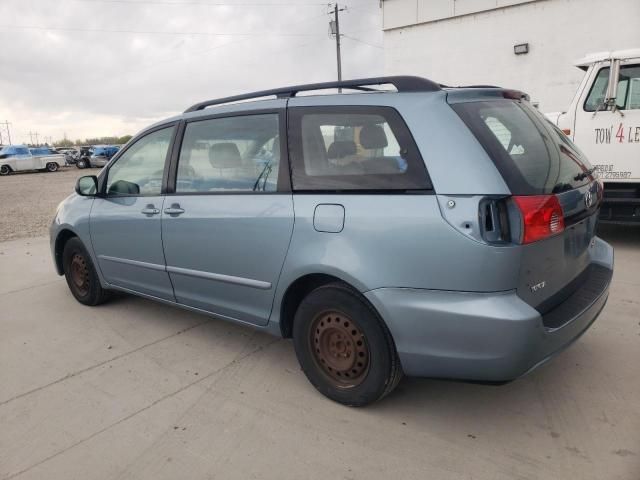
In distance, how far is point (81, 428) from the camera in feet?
9.04

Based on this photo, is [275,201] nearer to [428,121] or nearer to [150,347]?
[428,121]

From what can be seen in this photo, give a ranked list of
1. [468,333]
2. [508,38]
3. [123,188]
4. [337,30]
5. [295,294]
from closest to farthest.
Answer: [468,333], [295,294], [123,188], [508,38], [337,30]

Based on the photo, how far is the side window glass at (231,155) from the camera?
10.1ft

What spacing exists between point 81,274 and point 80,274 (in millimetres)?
23

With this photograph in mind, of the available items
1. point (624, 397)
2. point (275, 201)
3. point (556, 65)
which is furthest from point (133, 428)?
point (556, 65)

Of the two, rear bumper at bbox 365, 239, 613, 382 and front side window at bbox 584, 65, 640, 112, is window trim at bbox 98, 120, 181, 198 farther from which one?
front side window at bbox 584, 65, 640, 112

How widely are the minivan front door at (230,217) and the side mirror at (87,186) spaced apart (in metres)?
1.06

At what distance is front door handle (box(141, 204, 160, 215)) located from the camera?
145 inches

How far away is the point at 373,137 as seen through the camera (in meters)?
2.67

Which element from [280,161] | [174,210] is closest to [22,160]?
[174,210]

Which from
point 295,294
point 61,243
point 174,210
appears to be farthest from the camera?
point 61,243

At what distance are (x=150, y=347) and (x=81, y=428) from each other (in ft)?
3.47

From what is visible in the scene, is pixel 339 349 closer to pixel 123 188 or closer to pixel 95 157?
pixel 123 188

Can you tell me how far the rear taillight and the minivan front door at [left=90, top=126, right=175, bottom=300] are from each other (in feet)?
8.11
